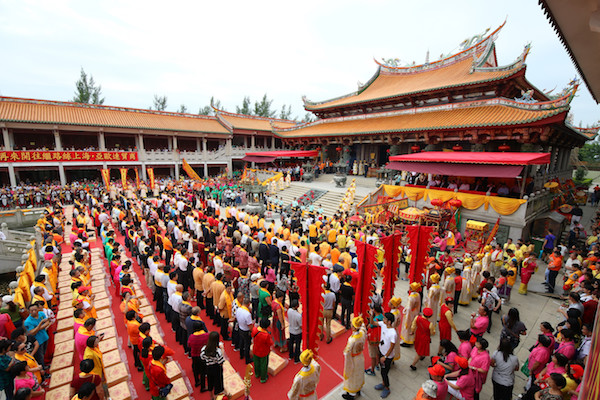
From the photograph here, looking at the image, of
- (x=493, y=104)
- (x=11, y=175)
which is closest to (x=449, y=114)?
(x=493, y=104)

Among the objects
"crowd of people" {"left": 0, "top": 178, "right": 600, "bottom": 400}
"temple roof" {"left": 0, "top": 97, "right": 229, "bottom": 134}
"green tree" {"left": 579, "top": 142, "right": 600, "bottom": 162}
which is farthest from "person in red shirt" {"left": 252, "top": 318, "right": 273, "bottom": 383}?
"green tree" {"left": 579, "top": 142, "right": 600, "bottom": 162}

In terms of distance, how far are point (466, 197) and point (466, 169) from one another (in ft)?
4.54

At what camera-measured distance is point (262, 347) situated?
468cm

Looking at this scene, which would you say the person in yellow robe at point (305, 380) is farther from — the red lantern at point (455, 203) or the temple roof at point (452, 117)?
the temple roof at point (452, 117)

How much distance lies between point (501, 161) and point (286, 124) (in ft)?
97.9

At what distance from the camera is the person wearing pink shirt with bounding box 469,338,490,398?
153 inches

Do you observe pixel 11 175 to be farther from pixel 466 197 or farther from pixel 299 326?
pixel 466 197

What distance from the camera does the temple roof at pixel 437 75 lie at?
1641 centimetres

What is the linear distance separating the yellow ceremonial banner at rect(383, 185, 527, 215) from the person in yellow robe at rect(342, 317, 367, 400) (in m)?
10.8

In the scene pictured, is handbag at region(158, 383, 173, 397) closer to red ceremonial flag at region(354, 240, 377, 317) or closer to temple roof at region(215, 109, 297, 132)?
red ceremonial flag at region(354, 240, 377, 317)

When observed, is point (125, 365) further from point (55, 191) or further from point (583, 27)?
point (55, 191)

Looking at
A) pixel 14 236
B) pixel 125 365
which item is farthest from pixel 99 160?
pixel 125 365

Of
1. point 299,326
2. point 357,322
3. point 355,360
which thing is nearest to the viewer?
point 357,322

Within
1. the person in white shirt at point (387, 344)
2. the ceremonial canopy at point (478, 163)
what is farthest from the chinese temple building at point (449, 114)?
the person in white shirt at point (387, 344)
